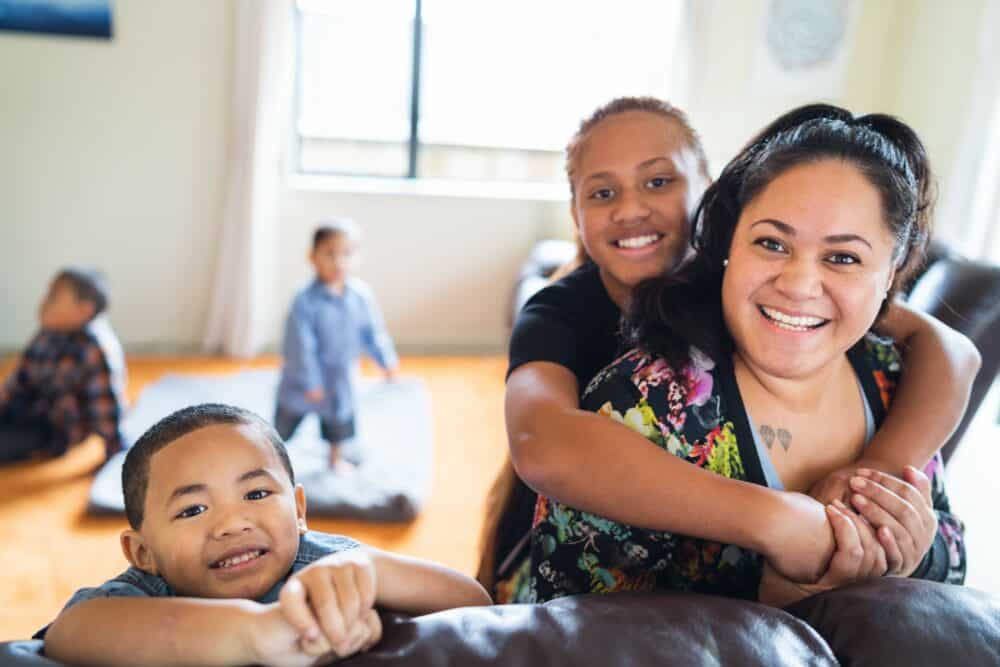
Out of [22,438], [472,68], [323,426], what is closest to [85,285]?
[22,438]

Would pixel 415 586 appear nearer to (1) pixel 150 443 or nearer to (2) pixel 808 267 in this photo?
(1) pixel 150 443

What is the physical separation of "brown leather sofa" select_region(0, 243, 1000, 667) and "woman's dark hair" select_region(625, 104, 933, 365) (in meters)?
0.41

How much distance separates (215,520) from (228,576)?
0.06 meters

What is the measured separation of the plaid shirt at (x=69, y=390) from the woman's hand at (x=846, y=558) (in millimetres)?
2666

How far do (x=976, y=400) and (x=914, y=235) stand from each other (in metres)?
0.59

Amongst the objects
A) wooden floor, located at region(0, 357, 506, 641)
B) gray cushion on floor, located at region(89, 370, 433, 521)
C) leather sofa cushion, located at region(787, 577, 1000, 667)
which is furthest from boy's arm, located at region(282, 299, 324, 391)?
leather sofa cushion, located at region(787, 577, 1000, 667)

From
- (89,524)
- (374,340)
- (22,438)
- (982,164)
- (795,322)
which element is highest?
(982,164)

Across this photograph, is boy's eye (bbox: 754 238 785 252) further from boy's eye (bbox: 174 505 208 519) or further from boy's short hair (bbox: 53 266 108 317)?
boy's short hair (bbox: 53 266 108 317)

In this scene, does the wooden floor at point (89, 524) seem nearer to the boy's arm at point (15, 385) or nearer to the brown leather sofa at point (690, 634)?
the boy's arm at point (15, 385)

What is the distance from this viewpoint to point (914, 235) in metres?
1.19

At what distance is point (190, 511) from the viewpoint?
93cm

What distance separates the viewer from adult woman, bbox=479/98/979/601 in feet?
3.26

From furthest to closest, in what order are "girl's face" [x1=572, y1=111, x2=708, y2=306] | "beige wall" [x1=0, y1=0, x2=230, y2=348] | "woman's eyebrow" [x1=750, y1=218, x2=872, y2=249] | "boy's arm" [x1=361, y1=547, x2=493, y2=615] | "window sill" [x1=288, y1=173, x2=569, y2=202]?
"window sill" [x1=288, y1=173, x2=569, y2=202]
"beige wall" [x1=0, y1=0, x2=230, y2=348]
"girl's face" [x1=572, y1=111, x2=708, y2=306]
"woman's eyebrow" [x1=750, y1=218, x2=872, y2=249]
"boy's arm" [x1=361, y1=547, x2=493, y2=615]

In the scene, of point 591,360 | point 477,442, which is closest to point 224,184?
point 477,442
